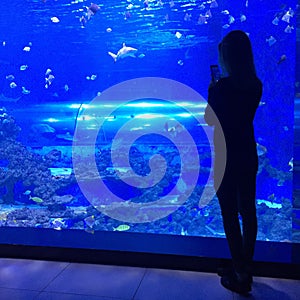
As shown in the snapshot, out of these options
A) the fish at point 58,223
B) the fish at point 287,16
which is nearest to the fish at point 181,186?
the fish at point 58,223

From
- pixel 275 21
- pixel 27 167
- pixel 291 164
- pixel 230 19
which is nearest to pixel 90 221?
pixel 27 167

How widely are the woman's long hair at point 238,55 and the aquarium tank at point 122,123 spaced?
2.57ft

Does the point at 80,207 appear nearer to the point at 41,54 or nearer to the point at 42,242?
the point at 42,242

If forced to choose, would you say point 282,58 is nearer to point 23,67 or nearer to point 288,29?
point 288,29

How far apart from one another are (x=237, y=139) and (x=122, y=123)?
1.36 meters

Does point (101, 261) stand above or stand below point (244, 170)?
below

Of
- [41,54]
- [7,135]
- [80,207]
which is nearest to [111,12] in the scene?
[41,54]

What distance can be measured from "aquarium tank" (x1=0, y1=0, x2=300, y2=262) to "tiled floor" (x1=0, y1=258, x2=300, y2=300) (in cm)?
38

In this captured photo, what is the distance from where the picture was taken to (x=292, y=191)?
2.90 meters

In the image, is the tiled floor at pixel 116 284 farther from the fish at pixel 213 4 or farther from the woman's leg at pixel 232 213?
the fish at pixel 213 4

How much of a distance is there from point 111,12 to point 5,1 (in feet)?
3.65

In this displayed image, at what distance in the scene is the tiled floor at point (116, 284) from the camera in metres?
2.44

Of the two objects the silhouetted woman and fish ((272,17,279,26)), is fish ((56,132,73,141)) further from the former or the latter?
fish ((272,17,279,26))

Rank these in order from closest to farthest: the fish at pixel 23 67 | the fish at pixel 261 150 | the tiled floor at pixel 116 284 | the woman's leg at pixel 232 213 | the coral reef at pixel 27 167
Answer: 1. the woman's leg at pixel 232 213
2. the tiled floor at pixel 116 284
3. the fish at pixel 261 150
4. the fish at pixel 23 67
5. the coral reef at pixel 27 167
